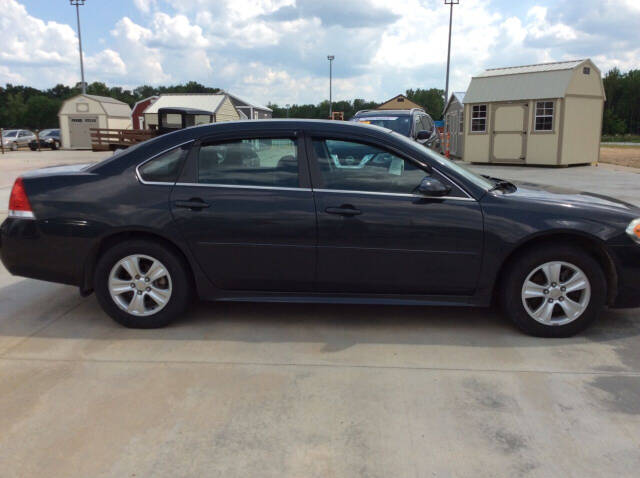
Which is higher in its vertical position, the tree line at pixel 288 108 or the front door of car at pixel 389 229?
the tree line at pixel 288 108

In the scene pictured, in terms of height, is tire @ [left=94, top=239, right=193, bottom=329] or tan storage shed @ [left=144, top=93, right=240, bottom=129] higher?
tan storage shed @ [left=144, top=93, right=240, bottom=129]

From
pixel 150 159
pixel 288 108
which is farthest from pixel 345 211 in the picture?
pixel 288 108

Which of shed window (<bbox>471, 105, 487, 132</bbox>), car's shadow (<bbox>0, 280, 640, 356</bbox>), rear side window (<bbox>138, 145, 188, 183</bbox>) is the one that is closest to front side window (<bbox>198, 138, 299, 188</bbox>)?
rear side window (<bbox>138, 145, 188, 183</bbox>)

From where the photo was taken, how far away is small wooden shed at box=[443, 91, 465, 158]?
2642 cm

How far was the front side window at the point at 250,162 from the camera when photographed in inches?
167

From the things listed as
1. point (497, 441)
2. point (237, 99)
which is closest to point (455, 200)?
point (497, 441)

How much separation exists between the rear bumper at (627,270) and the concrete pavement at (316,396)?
13.9 inches

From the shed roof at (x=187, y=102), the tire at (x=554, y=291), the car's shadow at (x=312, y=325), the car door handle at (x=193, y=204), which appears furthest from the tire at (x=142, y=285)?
the shed roof at (x=187, y=102)

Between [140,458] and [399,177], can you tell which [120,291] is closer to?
[140,458]

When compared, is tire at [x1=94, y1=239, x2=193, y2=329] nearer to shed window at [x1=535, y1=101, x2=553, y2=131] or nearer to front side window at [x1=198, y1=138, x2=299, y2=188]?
front side window at [x1=198, y1=138, x2=299, y2=188]

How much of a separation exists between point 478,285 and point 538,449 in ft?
5.20

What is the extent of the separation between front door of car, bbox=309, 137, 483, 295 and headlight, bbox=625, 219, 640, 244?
110cm

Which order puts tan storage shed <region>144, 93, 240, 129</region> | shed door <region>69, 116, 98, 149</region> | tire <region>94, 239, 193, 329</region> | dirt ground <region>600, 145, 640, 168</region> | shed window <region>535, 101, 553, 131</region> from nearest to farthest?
tire <region>94, 239, 193, 329</region> < shed window <region>535, 101, 553, 131</region> < dirt ground <region>600, 145, 640, 168</region> < tan storage shed <region>144, 93, 240, 129</region> < shed door <region>69, 116, 98, 149</region>

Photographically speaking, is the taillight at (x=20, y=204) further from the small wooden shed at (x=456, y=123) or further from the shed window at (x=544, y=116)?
the small wooden shed at (x=456, y=123)
